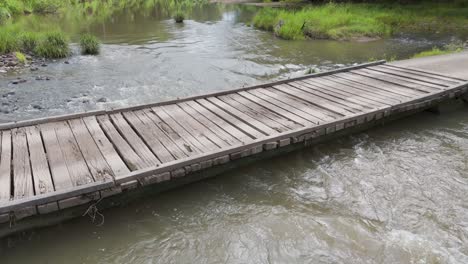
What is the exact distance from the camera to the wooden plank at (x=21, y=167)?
15.5 feet

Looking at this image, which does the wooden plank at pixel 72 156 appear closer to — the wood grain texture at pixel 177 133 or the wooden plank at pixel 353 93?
the wood grain texture at pixel 177 133

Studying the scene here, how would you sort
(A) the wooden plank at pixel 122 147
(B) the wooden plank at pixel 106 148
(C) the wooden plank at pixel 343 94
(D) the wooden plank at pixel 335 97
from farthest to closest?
(C) the wooden plank at pixel 343 94 → (D) the wooden plank at pixel 335 97 → (A) the wooden plank at pixel 122 147 → (B) the wooden plank at pixel 106 148

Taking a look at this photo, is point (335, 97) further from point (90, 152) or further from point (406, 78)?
point (90, 152)

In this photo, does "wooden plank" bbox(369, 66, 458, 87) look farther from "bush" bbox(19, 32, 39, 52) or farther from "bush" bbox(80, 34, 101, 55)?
"bush" bbox(19, 32, 39, 52)

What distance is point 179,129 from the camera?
6695 millimetres

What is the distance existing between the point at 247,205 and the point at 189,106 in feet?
9.97

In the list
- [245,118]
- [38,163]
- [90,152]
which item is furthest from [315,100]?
[38,163]

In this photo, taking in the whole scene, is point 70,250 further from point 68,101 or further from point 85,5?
point 85,5

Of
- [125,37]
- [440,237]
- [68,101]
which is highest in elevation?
[125,37]

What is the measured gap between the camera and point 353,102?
8188mm

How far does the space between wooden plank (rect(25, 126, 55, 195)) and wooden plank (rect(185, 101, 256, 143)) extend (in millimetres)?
3090

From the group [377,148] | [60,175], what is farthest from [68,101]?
[377,148]

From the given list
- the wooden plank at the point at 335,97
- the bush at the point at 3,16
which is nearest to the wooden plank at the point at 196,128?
the wooden plank at the point at 335,97

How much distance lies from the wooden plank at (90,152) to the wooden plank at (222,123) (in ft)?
7.56
